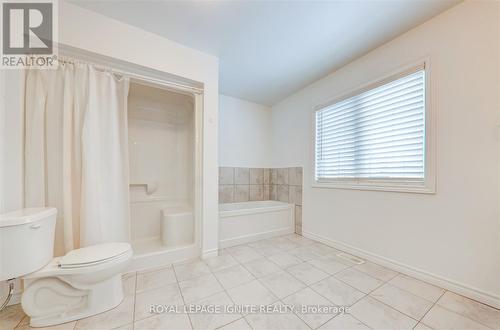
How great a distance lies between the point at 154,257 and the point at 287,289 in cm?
132

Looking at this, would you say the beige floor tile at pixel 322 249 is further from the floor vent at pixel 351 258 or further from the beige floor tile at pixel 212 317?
the beige floor tile at pixel 212 317

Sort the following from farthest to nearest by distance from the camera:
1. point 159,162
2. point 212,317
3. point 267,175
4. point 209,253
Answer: point 267,175
point 159,162
point 209,253
point 212,317

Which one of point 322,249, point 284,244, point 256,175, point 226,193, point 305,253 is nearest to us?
point 305,253

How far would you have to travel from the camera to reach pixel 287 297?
143cm

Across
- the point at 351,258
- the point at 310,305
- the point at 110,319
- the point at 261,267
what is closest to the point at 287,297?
the point at 310,305

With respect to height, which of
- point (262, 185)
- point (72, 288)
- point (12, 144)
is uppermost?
point (12, 144)

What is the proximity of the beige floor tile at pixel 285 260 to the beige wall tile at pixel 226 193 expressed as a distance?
1353mm

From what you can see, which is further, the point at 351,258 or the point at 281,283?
the point at 351,258

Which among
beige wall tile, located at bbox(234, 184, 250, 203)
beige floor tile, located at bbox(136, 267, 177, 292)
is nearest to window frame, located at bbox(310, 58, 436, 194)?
beige wall tile, located at bbox(234, 184, 250, 203)

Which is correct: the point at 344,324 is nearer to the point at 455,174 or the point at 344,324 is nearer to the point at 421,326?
the point at 421,326

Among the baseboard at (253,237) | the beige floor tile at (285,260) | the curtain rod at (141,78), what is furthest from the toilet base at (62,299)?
the curtain rod at (141,78)

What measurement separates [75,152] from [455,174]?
3057 millimetres

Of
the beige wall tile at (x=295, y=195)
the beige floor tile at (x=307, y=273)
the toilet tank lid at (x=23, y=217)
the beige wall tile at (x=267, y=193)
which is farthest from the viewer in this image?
the beige wall tile at (x=267, y=193)

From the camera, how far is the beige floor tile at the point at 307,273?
1680 millimetres
